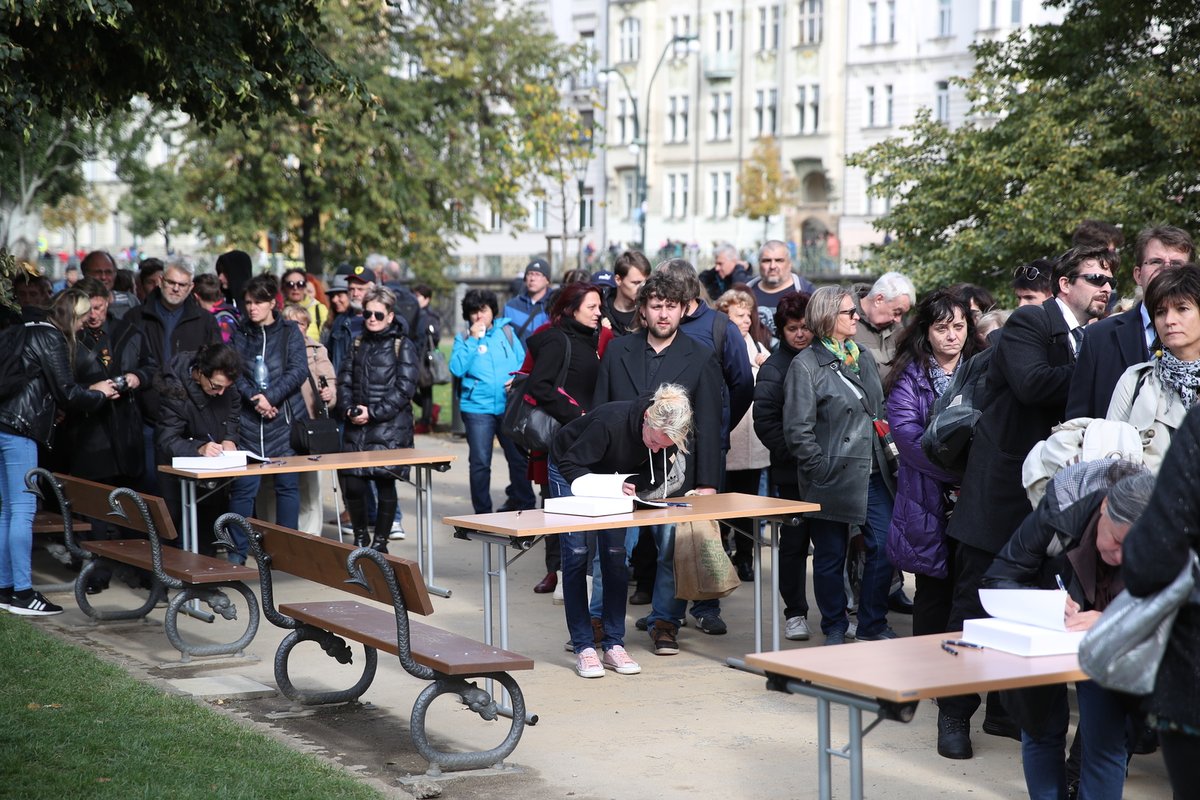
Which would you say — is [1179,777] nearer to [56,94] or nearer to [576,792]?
[576,792]

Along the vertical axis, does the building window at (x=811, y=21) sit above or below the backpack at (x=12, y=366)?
above

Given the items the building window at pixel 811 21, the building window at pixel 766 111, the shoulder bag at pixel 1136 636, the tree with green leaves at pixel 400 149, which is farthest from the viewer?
the building window at pixel 766 111

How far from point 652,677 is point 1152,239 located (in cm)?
321

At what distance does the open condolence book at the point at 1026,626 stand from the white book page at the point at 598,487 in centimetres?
289

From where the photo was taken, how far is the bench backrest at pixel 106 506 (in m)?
8.39

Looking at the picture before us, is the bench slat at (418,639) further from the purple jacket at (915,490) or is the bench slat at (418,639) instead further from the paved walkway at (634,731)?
the purple jacket at (915,490)

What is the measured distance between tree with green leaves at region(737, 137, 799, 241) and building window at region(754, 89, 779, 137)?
327 centimetres

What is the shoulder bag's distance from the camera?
3.47m

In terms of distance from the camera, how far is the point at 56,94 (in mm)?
10312

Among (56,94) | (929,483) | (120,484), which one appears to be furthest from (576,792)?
(56,94)

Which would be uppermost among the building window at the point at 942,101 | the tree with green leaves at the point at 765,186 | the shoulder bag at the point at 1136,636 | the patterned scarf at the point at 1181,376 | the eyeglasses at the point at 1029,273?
the building window at the point at 942,101

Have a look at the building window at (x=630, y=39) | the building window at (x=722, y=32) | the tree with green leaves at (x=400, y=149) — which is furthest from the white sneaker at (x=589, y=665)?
the building window at (x=630, y=39)

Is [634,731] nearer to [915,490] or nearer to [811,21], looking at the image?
[915,490]

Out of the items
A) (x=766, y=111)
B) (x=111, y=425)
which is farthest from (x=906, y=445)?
(x=766, y=111)
